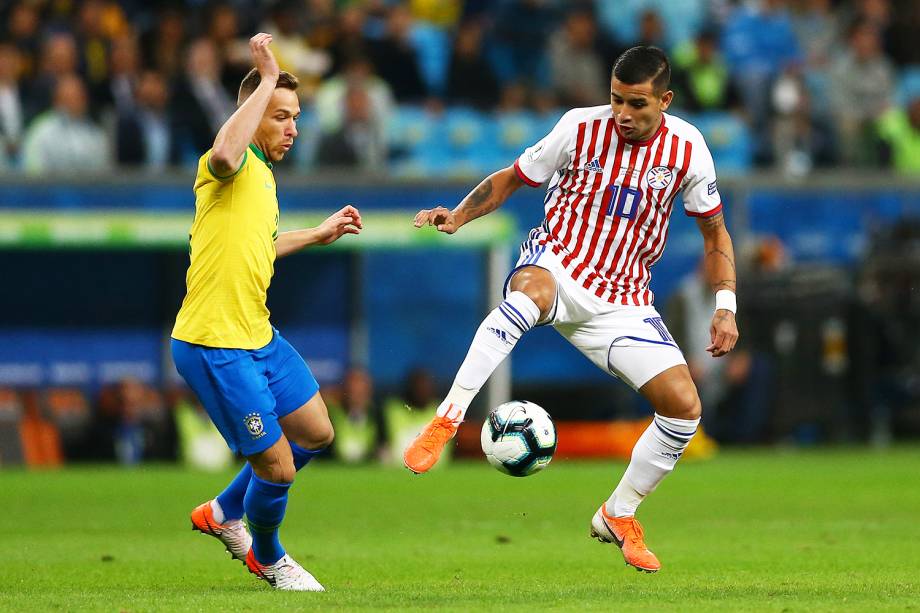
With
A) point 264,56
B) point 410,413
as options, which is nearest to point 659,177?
point 264,56

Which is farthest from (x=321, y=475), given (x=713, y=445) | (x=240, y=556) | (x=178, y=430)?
(x=240, y=556)

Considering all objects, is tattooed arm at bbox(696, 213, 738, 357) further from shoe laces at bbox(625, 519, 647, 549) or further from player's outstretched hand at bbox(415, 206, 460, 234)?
player's outstretched hand at bbox(415, 206, 460, 234)

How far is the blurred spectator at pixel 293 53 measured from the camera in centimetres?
1962

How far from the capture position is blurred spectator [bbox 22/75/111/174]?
1808 centimetres

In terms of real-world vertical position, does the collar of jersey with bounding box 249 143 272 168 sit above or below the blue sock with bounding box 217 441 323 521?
above

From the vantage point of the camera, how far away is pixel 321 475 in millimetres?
16797

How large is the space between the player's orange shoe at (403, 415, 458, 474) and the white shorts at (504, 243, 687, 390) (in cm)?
80

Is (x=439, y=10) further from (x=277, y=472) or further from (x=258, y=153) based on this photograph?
(x=277, y=472)

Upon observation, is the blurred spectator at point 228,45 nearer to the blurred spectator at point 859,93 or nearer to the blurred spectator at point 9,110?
the blurred spectator at point 9,110

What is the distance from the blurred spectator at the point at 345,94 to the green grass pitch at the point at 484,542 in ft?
14.1

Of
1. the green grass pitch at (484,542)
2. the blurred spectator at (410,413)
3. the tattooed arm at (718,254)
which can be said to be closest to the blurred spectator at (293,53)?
the blurred spectator at (410,413)

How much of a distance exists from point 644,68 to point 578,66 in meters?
13.3

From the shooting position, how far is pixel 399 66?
2056 cm

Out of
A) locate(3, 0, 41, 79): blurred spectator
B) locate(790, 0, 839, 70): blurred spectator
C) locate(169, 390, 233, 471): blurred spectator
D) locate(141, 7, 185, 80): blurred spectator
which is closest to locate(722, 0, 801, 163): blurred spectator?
locate(790, 0, 839, 70): blurred spectator
